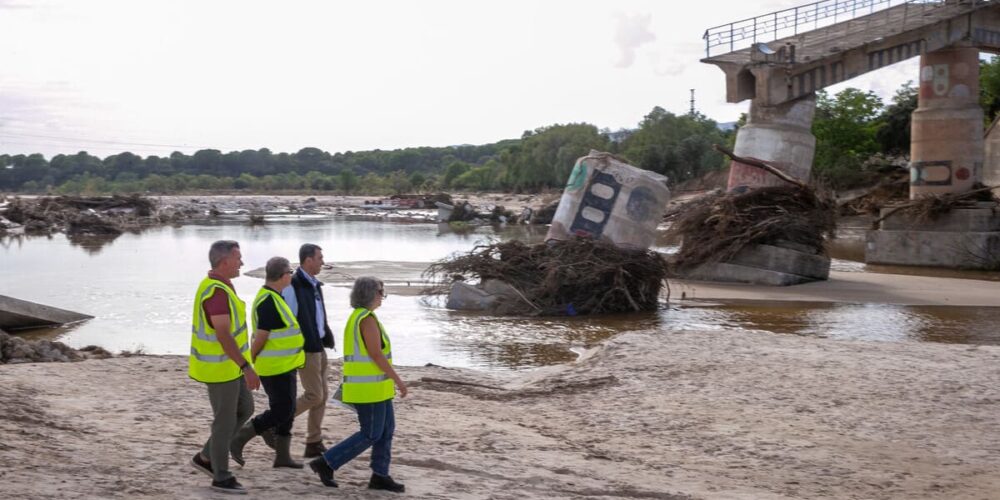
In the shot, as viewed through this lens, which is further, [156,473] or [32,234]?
[32,234]

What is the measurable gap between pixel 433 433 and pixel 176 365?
4129mm

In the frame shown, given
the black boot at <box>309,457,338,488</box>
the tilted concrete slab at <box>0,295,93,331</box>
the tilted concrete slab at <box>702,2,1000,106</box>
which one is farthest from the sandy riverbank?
the tilted concrete slab at <box>702,2,1000,106</box>

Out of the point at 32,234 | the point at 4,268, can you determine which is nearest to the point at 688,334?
the point at 4,268

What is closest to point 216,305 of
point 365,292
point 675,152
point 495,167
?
point 365,292

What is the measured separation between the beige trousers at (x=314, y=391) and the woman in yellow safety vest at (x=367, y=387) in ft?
3.03

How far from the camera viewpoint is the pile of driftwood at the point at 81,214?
50938 millimetres

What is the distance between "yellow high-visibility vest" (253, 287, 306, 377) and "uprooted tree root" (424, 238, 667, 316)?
12937mm

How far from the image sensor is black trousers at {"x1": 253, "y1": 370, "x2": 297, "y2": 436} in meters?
7.13

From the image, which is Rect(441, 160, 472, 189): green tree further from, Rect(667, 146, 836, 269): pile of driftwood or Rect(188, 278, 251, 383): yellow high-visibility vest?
Rect(188, 278, 251, 383): yellow high-visibility vest

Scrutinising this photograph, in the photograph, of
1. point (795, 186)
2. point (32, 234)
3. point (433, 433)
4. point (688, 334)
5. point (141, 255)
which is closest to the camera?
point (433, 433)

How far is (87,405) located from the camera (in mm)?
9008

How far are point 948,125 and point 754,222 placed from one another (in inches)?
299

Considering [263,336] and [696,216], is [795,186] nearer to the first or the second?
[696,216]

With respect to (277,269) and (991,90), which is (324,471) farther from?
(991,90)
